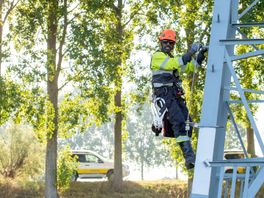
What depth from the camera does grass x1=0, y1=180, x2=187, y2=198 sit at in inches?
1108

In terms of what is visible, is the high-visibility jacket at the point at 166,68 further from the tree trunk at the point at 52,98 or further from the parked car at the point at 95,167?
the parked car at the point at 95,167

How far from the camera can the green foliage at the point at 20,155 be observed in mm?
29625

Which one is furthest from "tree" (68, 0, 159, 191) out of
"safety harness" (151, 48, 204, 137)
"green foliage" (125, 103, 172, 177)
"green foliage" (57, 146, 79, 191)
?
"green foliage" (125, 103, 172, 177)

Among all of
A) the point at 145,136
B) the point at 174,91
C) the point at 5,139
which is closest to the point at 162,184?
the point at 5,139

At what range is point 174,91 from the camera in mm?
9469

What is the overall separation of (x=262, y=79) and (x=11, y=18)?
30.8ft

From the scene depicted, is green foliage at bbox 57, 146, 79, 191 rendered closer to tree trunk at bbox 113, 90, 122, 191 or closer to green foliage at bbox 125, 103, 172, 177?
tree trunk at bbox 113, 90, 122, 191

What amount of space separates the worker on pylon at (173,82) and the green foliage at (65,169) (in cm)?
1766

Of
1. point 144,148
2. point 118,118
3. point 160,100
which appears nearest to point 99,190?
point 118,118

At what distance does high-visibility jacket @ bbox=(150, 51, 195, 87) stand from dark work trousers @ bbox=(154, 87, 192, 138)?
100 millimetres

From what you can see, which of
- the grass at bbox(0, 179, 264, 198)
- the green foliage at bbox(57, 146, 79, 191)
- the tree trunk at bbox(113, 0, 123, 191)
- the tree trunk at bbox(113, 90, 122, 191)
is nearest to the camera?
the tree trunk at bbox(113, 0, 123, 191)

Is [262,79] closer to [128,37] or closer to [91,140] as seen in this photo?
[128,37]

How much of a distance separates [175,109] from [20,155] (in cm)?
2141

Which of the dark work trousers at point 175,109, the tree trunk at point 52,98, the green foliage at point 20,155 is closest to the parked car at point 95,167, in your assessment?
the green foliage at point 20,155
